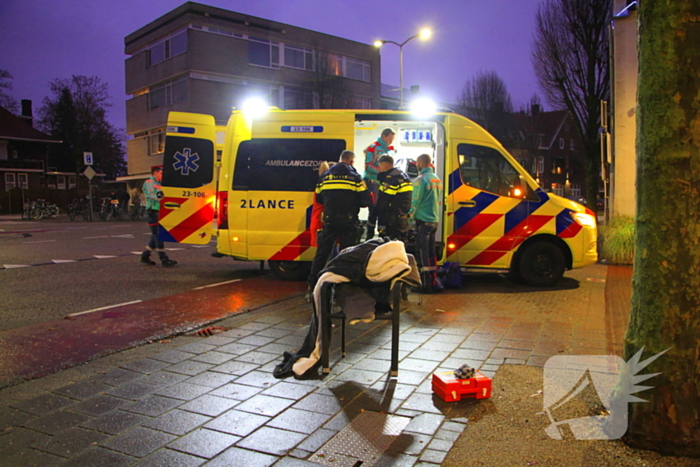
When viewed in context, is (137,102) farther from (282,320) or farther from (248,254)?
(282,320)

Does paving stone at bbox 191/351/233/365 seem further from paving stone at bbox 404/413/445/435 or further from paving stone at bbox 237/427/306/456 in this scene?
paving stone at bbox 404/413/445/435

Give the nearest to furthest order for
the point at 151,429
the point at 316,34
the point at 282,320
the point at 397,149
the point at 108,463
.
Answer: the point at 108,463 → the point at 151,429 → the point at 282,320 → the point at 397,149 → the point at 316,34

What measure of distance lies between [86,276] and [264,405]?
710 cm

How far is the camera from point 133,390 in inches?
161

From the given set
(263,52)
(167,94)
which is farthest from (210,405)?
(263,52)

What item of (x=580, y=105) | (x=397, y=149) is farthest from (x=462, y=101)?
(x=397, y=149)

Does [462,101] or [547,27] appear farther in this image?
[462,101]

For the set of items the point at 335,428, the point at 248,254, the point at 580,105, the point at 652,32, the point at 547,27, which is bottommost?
the point at 335,428

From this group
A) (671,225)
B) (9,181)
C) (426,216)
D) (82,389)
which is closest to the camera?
(671,225)

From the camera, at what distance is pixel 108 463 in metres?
2.99

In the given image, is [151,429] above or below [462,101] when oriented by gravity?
below

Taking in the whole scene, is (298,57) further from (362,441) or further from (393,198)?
(362,441)

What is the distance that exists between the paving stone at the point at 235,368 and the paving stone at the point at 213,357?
0.11 metres

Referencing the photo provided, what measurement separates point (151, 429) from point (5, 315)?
4.44 meters
